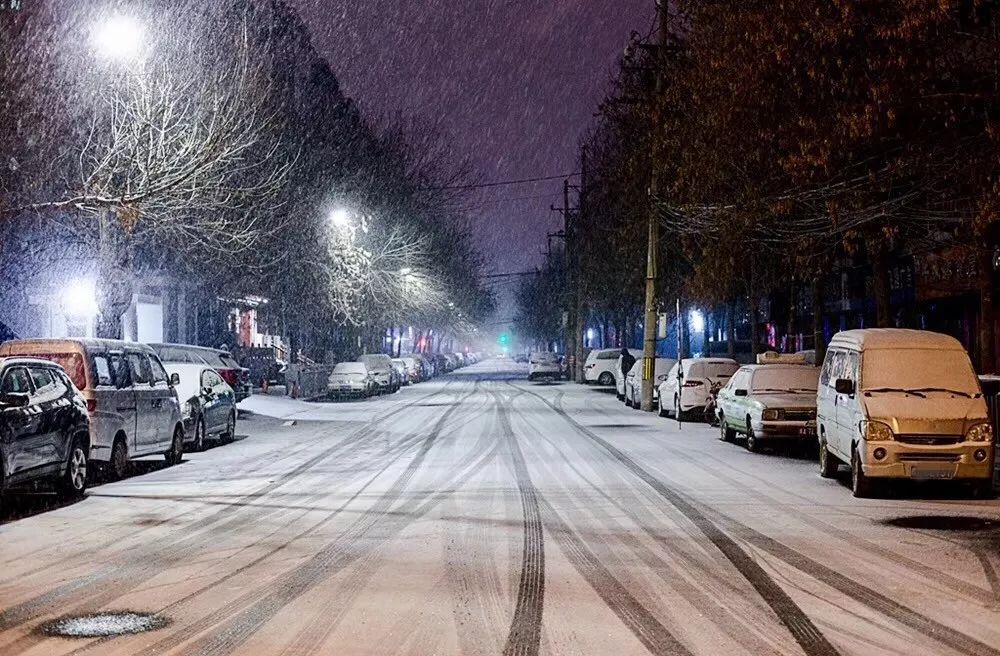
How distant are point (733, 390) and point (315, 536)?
1348cm

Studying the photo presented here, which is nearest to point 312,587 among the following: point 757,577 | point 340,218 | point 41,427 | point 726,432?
point 757,577

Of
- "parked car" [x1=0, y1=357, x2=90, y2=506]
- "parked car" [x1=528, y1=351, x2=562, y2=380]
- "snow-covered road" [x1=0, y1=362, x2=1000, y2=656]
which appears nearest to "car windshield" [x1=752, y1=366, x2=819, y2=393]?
"snow-covered road" [x1=0, y1=362, x2=1000, y2=656]

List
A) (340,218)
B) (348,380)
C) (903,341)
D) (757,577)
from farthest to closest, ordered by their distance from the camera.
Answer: (340,218), (348,380), (903,341), (757,577)

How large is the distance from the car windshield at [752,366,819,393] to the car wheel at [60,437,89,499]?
1226 centimetres

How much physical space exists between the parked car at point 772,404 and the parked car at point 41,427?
11.6 m

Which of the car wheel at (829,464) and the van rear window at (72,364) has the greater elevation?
the van rear window at (72,364)

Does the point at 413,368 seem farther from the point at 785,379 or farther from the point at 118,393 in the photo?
the point at 118,393

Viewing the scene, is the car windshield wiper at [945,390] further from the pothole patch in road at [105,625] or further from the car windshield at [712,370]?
the car windshield at [712,370]

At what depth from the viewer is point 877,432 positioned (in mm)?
14195

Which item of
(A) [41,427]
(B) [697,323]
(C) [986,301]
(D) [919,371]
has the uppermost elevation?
(B) [697,323]

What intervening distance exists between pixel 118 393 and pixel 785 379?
12.0 m

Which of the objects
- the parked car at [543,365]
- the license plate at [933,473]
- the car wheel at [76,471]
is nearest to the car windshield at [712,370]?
the license plate at [933,473]

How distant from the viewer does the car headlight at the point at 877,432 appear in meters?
14.2

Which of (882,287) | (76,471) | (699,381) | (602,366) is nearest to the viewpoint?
(76,471)
